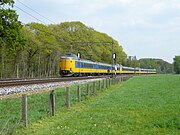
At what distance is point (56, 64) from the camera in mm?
67812

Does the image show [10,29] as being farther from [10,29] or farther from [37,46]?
[37,46]

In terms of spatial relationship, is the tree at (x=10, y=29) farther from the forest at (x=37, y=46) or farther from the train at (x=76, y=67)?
the train at (x=76, y=67)

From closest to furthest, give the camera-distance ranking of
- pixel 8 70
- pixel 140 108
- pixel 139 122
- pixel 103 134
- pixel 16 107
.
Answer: pixel 103 134 < pixel 139 122 < pixel 16 107 < pixel 140 108 < pixel 8 70

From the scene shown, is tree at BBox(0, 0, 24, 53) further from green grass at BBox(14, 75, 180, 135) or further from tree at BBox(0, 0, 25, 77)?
green grass at BBox(14, 75, 180, 135)

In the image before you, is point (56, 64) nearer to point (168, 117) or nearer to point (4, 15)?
point (4, 15)

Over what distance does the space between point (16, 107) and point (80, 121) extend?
11.2 ft

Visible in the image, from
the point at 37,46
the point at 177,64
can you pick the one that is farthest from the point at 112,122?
the point at 177,64

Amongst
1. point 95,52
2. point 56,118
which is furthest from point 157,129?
point 95,52

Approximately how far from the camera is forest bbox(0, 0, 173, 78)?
127ft

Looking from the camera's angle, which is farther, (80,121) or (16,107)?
(16,107)

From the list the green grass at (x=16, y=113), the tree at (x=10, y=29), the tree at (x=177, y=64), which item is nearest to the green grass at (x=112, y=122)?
the green grass at (x=16, y=113)

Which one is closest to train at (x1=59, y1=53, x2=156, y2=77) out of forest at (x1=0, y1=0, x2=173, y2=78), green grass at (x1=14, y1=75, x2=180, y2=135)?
forest at (x1=0, y1=0, x2=173, y2=78)

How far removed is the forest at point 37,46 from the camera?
38.8 meters

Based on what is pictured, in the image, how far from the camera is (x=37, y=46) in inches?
2115
